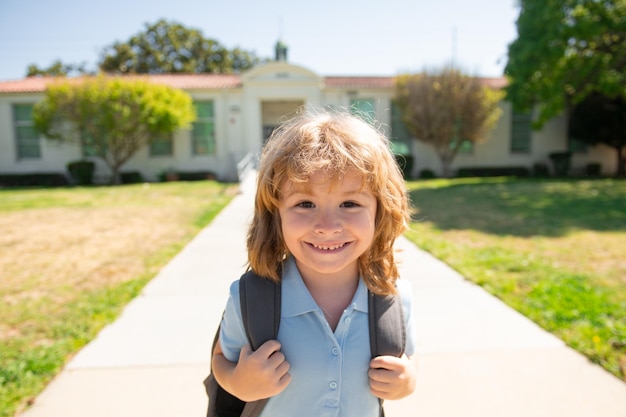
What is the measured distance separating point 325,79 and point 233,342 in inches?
802

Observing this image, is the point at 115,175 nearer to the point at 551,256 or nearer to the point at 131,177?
the point at 131,177

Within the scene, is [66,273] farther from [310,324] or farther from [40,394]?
[310,324]

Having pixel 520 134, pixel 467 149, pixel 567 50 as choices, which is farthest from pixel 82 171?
pixel 520 134

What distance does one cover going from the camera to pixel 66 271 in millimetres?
4539

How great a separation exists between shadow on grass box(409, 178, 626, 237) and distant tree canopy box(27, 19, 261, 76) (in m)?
27.0

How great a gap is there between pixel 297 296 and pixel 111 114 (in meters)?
17.4

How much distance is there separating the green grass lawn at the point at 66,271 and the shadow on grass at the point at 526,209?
393 centimetres

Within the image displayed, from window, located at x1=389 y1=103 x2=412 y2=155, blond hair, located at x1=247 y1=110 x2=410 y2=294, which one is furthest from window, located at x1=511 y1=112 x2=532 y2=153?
blond hair, located at x1=247 y1=110 x2=410 y2=294

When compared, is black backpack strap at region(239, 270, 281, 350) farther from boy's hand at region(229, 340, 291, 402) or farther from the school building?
the school building

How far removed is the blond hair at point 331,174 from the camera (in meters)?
1.21

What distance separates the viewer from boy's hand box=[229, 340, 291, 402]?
114cm

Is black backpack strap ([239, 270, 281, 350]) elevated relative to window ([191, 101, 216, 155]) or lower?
lower

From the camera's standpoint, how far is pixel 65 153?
19.3 metres

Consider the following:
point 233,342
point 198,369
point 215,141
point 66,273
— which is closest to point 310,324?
point 233,342
